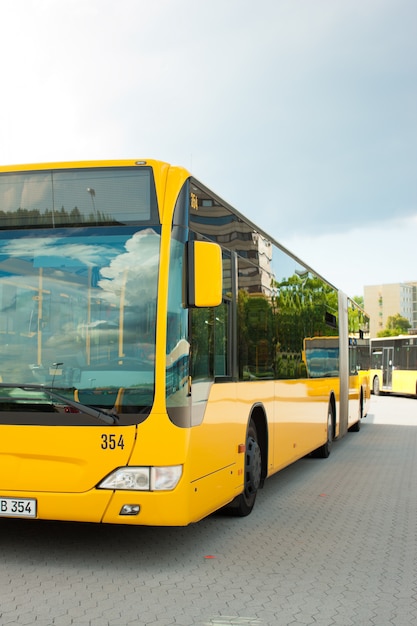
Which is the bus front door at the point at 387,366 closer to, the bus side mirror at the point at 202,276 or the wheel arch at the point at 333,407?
the wheel arch at the point at 333,407

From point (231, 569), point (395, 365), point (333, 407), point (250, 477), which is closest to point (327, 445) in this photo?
point (333, 407)

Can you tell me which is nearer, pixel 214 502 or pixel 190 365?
pixel 190 365

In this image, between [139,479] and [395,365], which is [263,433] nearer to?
[139,479]

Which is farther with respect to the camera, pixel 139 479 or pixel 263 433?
pixel 263 433

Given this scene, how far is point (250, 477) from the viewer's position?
809 cm

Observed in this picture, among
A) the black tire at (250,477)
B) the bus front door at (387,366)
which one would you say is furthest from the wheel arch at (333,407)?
the bus front door at (387,366)

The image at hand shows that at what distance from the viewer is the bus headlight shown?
5.86 metres

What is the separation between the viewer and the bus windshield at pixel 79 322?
5.93m

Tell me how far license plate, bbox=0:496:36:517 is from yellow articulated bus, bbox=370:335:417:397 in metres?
30.7

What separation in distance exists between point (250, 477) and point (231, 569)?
1.92 meters

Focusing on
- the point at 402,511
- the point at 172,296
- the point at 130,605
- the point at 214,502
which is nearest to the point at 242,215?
the point at 172,296

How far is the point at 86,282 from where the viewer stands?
6.09 metres

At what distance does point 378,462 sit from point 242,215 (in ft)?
22.4

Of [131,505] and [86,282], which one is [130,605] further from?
[86,282]
